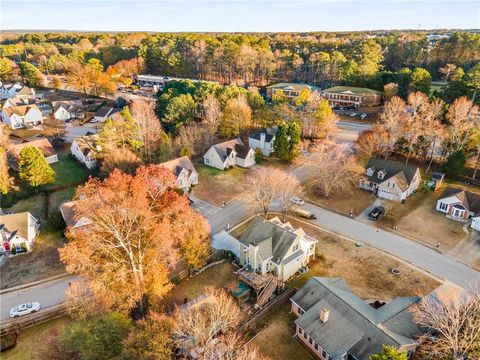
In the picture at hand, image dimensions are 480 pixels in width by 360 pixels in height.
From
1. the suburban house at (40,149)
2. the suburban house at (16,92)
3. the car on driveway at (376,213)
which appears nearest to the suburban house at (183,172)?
the suburban house at (40,149)

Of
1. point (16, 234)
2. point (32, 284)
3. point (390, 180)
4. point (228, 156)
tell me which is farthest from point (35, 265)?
point (390, 180)

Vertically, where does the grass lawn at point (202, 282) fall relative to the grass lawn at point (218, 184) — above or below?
below

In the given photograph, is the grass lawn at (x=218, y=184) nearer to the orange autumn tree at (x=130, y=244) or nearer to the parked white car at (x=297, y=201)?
Result: the parked white car at (x=297, y=201)

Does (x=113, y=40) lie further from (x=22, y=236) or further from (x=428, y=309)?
(x=428, y=309)

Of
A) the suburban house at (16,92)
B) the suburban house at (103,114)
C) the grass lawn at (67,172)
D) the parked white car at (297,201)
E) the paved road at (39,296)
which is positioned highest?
the suburban house at (16,92)

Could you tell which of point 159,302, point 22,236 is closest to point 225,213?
point 159,302

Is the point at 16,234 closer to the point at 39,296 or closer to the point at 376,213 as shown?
the point at 39,296

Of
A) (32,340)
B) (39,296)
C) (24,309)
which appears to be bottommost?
(32,340)
